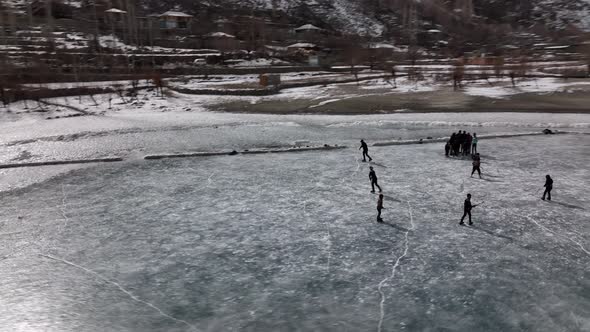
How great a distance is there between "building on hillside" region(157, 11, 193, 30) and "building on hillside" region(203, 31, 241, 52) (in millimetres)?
8338

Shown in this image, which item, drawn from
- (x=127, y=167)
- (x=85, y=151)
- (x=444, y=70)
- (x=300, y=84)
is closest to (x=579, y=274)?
(x=127, y=167)

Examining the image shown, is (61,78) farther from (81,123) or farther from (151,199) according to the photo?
(151,199)

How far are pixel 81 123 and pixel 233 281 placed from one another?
84.9ft

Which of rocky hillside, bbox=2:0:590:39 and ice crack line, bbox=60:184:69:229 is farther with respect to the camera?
rocky hillside, bbox=2:0:590:39

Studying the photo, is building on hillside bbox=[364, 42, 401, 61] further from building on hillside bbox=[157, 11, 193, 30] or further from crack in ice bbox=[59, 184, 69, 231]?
crack in ice bbox=[59, 184, 69, 231]

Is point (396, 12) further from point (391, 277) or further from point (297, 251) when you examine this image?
point (391, 277)

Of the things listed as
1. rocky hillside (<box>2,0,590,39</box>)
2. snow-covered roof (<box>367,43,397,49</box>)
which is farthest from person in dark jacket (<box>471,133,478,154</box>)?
rocky hillside (<box>2,0,590,39</box>)

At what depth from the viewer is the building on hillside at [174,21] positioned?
76.6 meters

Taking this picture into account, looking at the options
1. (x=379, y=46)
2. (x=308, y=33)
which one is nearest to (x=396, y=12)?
(x=379, y=46)

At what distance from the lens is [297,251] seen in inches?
449

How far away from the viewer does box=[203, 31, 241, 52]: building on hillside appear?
67.8 m

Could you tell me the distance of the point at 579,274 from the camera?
995cm

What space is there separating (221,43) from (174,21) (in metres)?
14.6

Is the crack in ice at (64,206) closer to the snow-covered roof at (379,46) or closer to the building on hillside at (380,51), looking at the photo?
the building on hillside at (380,51)
